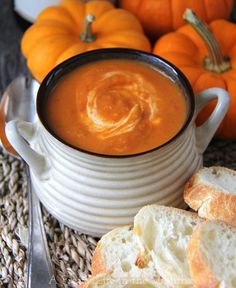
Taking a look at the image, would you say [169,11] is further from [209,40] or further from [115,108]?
[115,108]

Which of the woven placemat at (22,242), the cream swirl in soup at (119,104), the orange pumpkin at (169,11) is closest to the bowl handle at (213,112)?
the cream swirl in soup at (119,104)

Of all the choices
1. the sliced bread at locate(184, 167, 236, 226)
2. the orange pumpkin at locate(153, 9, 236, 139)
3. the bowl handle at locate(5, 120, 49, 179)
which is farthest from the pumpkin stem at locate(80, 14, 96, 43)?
the sliced bread at locate(184, 167, 236, 226)

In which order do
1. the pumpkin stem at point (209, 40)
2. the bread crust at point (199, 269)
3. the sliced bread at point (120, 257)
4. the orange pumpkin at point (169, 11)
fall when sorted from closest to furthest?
the bread crust at point (199, 269), the sliced bread at point (120, 257), the pumpkin stem at point (209, 40), the orange pumpkin at point (169, 11)

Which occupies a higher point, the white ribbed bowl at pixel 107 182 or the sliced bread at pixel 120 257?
the white ribbed bowl at pixel 107 182

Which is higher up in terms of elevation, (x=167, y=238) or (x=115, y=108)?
(x=115, y=108)

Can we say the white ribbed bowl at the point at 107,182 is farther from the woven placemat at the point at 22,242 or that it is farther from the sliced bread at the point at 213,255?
the sliced bread at the point at 213,255

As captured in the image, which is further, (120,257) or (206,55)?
(206,55)

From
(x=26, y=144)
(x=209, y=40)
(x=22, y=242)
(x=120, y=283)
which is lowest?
(x=22, y=242)

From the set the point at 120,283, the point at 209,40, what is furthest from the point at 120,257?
the point at 209,40
